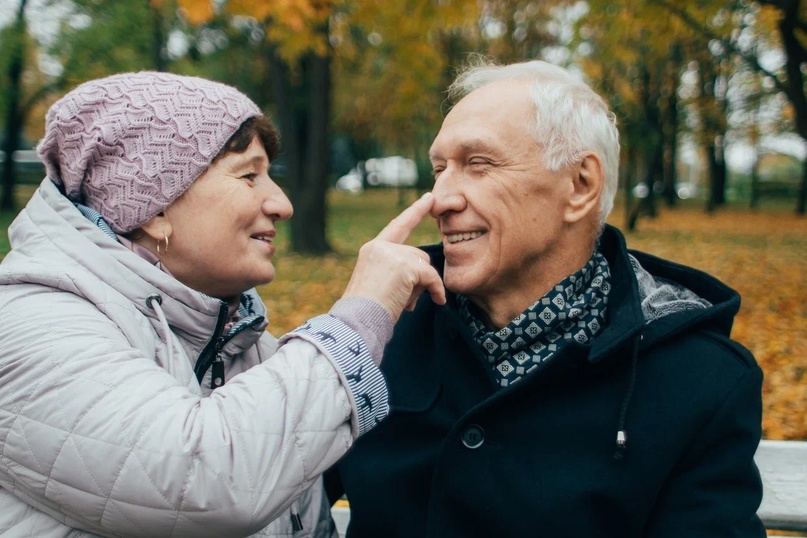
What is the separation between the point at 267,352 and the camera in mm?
2381

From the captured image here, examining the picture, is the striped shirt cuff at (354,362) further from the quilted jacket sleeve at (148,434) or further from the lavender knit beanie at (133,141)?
the lavender knit beanie at (133,141)

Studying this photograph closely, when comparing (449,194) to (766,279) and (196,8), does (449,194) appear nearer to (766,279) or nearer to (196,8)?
(196,8)

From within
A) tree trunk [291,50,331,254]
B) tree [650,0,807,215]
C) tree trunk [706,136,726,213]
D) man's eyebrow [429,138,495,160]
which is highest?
tree [650,0,807,215]

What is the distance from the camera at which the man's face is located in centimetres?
218

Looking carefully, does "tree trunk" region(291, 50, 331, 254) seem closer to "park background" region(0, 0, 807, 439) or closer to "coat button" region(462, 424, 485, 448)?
"park background" region(0, 0, 807, 439)

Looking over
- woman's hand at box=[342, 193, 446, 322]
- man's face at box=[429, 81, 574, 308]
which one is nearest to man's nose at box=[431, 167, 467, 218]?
man's face at box=[429, 81, 574, 308]

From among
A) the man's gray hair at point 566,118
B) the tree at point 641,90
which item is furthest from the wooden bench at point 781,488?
the tree at point 641,90

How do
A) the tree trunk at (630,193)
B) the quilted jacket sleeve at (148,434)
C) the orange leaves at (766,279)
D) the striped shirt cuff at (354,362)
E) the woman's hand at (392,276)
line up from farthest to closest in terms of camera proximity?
the tree trunk at (630,193), the orange leaves at (766,279), the woman's hand at (392,276), the striped shirt cuff at (354,362), the quilted jacket sleeve at (148,434)

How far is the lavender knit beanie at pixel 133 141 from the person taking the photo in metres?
1.88

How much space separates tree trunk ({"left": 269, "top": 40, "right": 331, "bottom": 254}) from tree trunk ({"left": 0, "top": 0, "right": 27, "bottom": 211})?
10471 mm

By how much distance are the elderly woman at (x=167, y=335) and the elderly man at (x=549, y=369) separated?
0.23 meters

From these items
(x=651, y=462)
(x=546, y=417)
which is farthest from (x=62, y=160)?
(x=651, y=462)

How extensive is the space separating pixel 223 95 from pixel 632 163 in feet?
74.3

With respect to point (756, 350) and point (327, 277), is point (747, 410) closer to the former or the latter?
point (756, 350)
